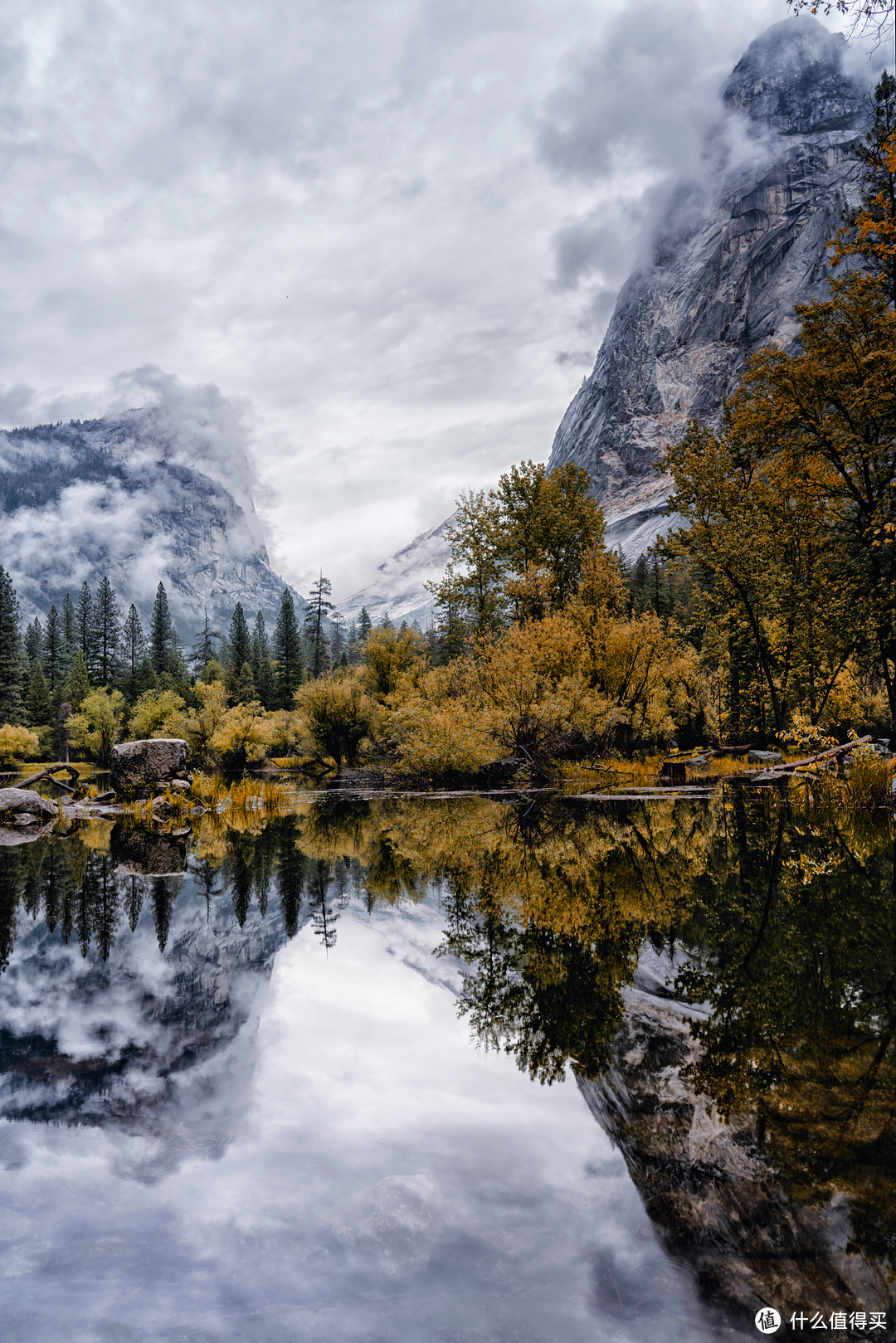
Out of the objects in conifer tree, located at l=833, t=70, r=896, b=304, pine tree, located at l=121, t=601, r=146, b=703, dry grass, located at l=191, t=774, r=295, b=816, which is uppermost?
pine tree, located at l=121, t=601, r=146, b=703

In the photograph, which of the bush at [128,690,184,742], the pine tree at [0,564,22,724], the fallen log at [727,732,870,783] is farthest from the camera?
the pine tree at [0,564,22,724]

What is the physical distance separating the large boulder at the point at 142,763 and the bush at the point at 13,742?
45.6 metres

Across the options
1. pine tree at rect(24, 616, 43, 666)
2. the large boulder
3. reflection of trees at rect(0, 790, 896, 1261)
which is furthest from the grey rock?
pine tree at rect(24, 616, 43, 666)

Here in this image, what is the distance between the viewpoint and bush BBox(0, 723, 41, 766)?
56.6 m

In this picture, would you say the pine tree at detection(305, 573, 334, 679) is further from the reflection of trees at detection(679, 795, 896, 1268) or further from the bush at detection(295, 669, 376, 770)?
the reflection of trees at detection(679, 795, 896, 1268)

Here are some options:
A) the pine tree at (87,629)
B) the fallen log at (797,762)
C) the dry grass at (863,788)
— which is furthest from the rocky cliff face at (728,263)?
the dry grass at (863,788)

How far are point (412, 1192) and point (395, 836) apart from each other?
328 inches

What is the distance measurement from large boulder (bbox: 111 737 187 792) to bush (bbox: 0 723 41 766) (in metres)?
45.6

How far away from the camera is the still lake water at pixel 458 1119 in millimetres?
1580

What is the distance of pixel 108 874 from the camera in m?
7.77

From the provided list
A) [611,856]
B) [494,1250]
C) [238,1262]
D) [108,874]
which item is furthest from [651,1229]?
[108,874]

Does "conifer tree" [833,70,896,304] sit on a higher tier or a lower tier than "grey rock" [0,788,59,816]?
higher

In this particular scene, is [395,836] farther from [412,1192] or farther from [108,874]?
[412,1192]

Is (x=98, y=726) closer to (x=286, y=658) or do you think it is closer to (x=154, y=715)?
(x=154, y=715)
